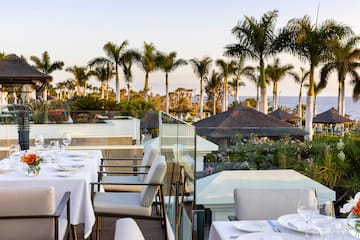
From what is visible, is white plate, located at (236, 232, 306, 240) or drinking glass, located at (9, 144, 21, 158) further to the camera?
drinking glass, located at (9, 144, 21, 158)

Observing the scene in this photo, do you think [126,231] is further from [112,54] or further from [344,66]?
[344,66]

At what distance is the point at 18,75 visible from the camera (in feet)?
35.7

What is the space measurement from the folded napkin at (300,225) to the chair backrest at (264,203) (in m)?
0.46

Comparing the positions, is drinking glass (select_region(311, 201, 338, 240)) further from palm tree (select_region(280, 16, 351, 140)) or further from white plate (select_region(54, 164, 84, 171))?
palm tree (select_region(280, 16, 351, 140))

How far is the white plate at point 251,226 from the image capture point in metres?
2.23

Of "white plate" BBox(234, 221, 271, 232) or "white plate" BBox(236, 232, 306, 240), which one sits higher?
"white plate" BBox(236, 232, 306, 240)

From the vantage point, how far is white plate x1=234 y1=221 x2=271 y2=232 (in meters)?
2.23

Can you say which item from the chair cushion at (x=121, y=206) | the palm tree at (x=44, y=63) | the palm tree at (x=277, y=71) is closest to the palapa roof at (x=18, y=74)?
the chair cushion at (x=121, y=206)

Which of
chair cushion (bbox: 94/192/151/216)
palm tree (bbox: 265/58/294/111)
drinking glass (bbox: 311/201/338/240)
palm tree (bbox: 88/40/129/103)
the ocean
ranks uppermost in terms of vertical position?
palm tree (bbox: 88/40/129/103)

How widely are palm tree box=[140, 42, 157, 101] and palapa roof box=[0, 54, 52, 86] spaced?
48.3ft

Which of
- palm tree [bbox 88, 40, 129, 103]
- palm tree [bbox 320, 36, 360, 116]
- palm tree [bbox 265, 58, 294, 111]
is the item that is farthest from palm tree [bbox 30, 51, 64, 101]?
palm tree [bbox 320, 36, 360, 116]

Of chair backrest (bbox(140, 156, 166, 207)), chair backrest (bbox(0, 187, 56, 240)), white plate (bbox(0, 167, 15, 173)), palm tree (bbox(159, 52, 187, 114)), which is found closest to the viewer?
chair backrest (bbox(0, 187, 56, 240))

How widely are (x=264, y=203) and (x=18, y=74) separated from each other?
9.52 m

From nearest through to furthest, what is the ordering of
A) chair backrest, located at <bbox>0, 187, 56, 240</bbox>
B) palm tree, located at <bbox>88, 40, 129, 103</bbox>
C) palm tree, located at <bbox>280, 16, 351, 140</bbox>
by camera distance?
chair backrest, located at <bbox>0, 187, 56, 240</bbox>
palm tree, located at <bbox>280, 16, 351, 140</bbox>
palm tree, located at <bbox>88, 40, 129, 103</bbox>
